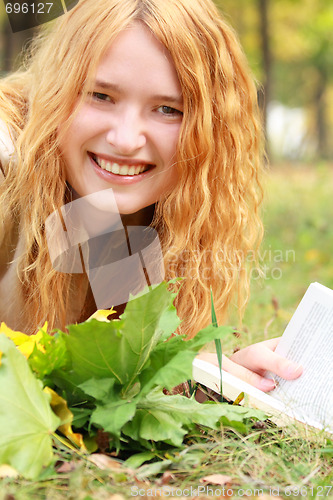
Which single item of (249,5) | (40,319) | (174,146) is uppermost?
(249,5)

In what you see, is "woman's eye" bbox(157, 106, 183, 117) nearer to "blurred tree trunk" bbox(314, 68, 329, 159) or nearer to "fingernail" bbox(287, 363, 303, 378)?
"fingernail" bbox(287, 363, 303, 378)

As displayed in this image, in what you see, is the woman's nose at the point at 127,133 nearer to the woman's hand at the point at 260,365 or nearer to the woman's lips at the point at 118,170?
the woman's lips at the point at 118,170

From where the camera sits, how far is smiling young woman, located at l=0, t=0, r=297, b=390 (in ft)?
5.64

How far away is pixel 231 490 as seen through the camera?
101 centimetres

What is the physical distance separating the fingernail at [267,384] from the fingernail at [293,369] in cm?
6

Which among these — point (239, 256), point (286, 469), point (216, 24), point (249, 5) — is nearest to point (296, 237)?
point (239, 256)

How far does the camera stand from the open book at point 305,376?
132 centimetres

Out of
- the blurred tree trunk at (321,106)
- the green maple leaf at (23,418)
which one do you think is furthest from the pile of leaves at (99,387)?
the blurred tree trunk at (321,106)

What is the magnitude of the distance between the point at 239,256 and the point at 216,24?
869mm

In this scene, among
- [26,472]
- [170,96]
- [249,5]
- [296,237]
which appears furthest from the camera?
[249,5]

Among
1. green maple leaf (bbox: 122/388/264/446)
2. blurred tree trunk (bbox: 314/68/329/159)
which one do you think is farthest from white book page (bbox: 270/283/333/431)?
blurred tree trunk (bbox: 314/68/329/159)

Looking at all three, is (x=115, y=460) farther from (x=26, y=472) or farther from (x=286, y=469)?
(x=286, y=469)

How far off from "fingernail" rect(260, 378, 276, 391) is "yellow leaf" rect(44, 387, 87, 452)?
1.85 ft

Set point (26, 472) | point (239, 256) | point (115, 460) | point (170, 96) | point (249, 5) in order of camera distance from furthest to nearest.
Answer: point (249, 5) → point (239, 256) → point (170, 96) → point (115, 460) → point (26, 472)
